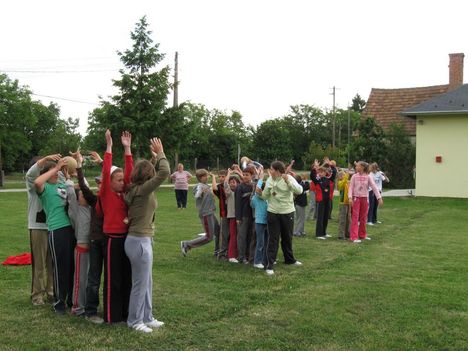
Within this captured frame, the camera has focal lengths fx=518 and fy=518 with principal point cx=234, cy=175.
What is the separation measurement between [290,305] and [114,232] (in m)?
2.40

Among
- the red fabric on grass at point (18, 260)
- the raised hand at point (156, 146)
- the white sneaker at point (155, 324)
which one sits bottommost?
the white sneaker at point (155, 324)

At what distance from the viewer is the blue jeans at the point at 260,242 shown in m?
8.70

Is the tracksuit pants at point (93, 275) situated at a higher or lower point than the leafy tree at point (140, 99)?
lower

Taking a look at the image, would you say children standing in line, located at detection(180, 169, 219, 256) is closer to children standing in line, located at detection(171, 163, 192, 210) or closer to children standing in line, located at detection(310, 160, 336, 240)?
children standing in line, located at detection(310, 160, 336, 240)

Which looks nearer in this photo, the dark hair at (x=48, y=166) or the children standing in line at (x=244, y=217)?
the dark hair at (x=48, y=166)

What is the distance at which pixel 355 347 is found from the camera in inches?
196

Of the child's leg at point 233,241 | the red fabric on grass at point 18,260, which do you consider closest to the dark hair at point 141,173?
Answer: the child's leg at point 233,241

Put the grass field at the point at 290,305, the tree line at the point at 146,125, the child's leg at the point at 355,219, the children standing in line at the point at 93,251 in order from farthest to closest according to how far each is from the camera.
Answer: the tree line at the point at 146,125 → the child's leg at the point at 355,219 → the children standing in line at the point at 93,251 → the grass field at the point at 290,305

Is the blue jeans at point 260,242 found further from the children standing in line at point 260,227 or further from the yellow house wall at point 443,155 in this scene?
the yellow house wall at point 443,155

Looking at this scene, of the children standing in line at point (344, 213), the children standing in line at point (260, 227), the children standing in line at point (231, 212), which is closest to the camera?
the children standing in line at point (260, 227)

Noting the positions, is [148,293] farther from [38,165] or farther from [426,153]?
[426,153]

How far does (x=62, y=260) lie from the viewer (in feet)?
19.3

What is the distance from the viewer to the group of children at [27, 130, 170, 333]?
5352 millimetres

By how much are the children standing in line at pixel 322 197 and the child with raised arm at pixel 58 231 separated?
753 cm
